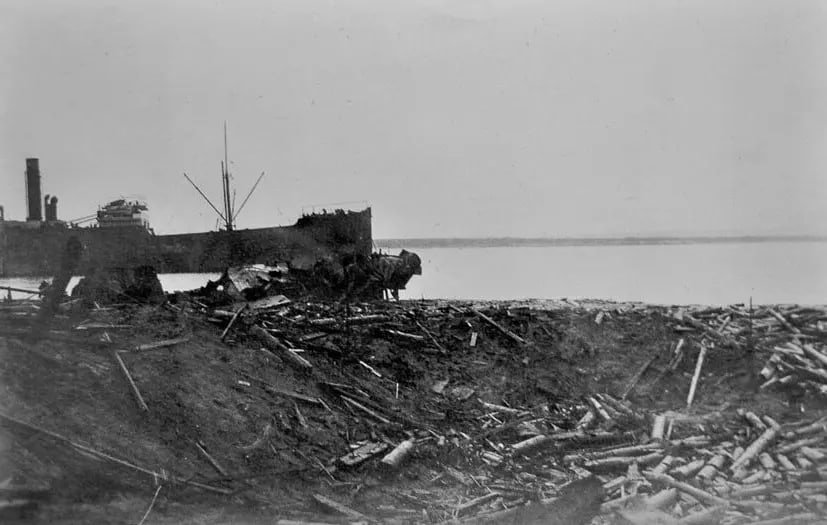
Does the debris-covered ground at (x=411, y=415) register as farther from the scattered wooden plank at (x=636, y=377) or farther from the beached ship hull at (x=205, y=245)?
the beached ship hull at (x=205, y=245)

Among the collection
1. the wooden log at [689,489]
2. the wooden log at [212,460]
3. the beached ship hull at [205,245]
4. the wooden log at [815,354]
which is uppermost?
the beached ship hull at [205,245]

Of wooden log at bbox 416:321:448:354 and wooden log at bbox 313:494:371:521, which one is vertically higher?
wooden log at bbox 416:321:448:354

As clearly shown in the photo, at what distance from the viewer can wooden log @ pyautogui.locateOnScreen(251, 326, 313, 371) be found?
1059cm

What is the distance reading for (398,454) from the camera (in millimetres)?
8711

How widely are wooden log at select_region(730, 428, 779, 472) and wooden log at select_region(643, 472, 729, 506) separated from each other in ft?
3.53

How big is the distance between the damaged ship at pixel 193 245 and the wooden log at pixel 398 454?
39.1ft

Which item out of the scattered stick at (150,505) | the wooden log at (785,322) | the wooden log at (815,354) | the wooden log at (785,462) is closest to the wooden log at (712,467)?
the wooden log at (785,462)

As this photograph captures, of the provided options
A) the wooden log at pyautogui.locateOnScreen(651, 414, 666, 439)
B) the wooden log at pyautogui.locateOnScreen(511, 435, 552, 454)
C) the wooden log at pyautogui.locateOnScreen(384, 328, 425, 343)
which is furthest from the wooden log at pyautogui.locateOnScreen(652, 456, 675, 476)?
the wooden log at pyautogui.locateOnScreen(384, 328, 425, 343)

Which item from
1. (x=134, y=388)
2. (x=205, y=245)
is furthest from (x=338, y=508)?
(x=205, y=245)

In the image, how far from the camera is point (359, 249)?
2103 cm

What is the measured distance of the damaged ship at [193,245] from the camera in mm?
21000

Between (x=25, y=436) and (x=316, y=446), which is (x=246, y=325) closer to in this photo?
(x=316, y=446)

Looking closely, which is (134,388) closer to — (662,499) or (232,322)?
(232,322)

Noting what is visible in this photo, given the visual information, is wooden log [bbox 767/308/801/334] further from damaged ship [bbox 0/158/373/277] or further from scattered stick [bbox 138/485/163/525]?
damaged ship [bbox 0/158/373/277]
